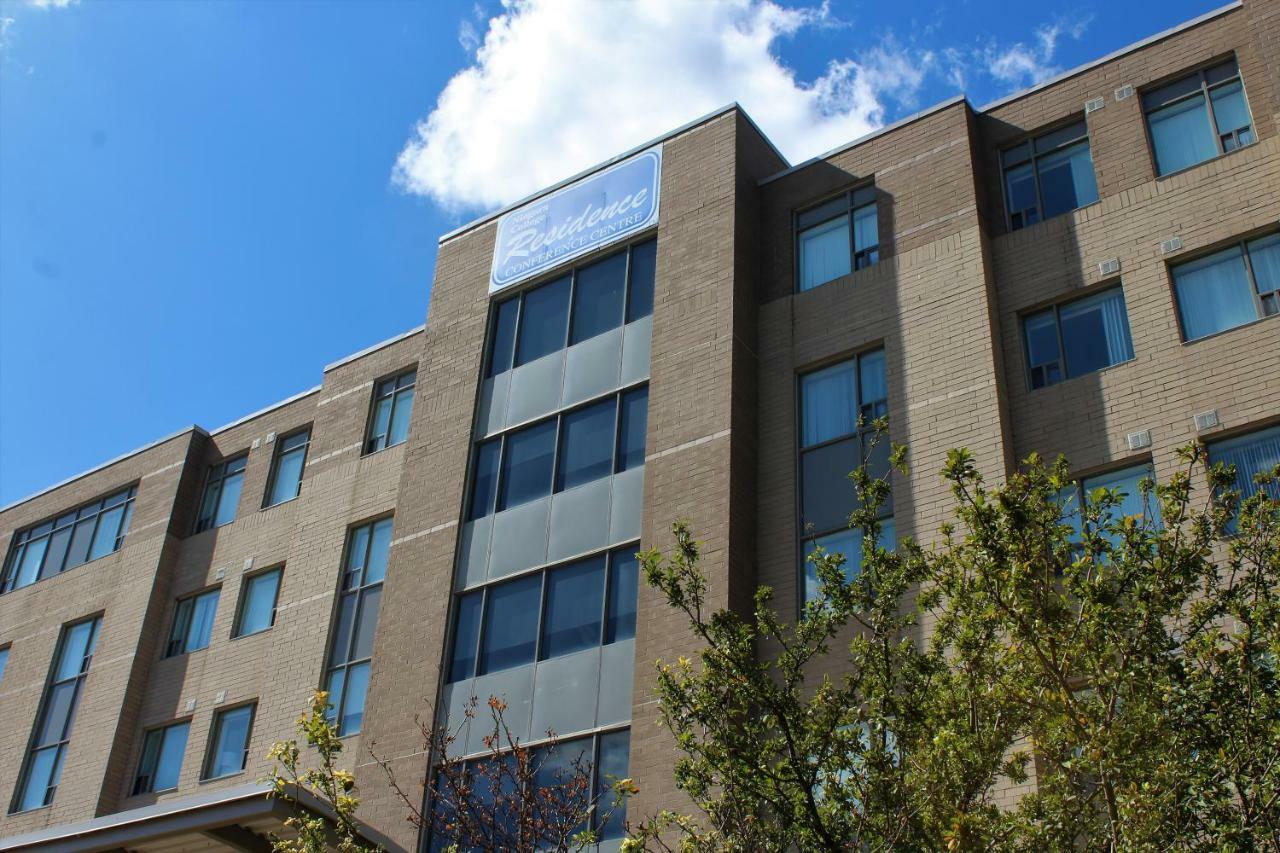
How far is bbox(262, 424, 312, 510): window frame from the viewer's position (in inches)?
1133

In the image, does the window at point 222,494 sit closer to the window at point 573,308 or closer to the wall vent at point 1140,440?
the window at point 573,308

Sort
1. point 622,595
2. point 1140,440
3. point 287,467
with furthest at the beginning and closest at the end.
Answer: point 287,467
point 622,595
point 1140,440


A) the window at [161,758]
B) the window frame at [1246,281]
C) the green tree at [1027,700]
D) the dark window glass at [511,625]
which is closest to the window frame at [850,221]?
the window frame at [1246,281]

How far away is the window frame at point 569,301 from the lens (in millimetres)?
23047

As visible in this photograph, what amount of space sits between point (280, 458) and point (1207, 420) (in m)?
19.3

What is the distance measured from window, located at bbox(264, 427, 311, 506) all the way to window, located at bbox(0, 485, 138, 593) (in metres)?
4.30

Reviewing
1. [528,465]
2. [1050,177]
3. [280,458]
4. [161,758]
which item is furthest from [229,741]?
[1050,177]

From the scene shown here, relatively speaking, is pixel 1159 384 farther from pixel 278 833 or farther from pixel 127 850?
pixel 127 850

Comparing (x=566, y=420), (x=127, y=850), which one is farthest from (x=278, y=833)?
(x=566, y=420)

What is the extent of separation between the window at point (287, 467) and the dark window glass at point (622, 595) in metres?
10.7

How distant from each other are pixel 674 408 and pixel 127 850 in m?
10.2

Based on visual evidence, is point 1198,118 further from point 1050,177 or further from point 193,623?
point 193,623

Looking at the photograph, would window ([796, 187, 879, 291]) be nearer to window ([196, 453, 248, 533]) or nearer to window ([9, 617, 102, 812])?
window ([196, 453, 248, 533])

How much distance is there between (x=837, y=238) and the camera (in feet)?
72.7
